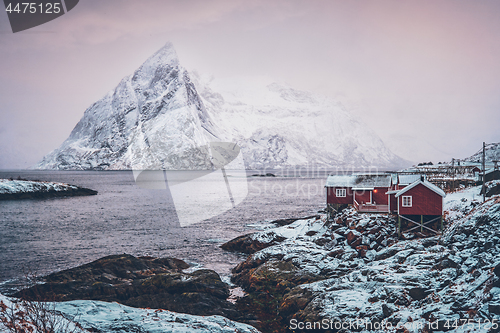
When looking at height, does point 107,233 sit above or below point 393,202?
below

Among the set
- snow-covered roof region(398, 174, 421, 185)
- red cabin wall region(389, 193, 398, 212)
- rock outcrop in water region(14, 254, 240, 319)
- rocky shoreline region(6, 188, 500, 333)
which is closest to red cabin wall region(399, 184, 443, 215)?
rocky shoreline region(6, 188, 500, 333)

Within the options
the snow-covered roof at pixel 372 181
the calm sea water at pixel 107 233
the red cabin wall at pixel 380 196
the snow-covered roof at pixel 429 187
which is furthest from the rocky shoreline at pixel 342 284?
the snow-covered roof at pixel 372 181

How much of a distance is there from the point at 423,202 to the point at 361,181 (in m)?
9.54

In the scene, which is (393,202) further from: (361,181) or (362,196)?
(361,181)

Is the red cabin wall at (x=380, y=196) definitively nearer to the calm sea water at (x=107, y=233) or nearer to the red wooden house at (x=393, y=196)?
the red wooden house at (x=393, y=196)

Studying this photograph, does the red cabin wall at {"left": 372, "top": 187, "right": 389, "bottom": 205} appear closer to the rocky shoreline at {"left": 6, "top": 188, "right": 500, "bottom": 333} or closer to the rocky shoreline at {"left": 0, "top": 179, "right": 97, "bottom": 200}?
the rocky shoreline at {"left": 6, "top": 188, "right": 500, "bottom": 333}

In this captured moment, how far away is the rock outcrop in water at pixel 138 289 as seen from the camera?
20.3 metres

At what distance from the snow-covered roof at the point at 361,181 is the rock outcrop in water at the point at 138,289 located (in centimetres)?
2192

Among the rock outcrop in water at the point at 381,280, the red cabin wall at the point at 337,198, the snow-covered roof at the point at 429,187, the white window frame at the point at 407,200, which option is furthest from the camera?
the red cabin wall at the point at 337,198

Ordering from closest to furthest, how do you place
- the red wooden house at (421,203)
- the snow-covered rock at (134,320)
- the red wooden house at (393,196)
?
the snow-covered rock at (134,320), the red wooden house at (421,203), the red wooden house at (393,196)

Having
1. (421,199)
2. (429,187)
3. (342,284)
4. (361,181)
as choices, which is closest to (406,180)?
(361,181)

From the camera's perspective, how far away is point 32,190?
86688 millimetres

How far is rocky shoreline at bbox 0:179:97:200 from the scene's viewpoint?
81500 millimetres

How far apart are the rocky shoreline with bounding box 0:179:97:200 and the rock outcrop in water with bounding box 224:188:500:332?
81057 mm
